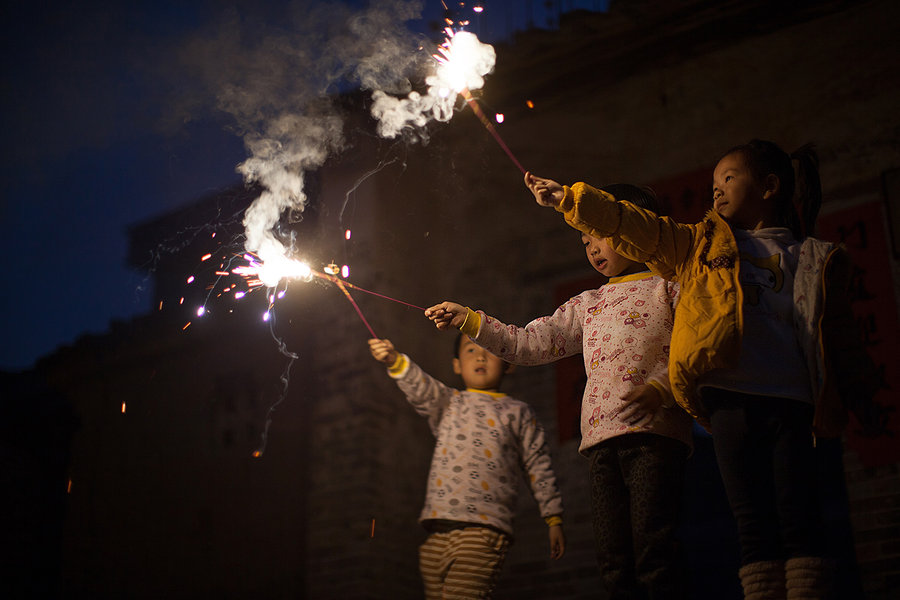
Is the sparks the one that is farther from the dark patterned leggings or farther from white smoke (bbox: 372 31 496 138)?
the dark patterned leggings

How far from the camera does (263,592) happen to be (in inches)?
241

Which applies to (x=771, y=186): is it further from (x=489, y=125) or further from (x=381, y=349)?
(x=489, y=125)

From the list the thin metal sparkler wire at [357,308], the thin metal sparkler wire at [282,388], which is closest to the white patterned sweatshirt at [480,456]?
the thin metal sparkler wire at [357,308]

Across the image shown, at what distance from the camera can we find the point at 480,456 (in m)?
4.48

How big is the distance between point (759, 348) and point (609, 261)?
35.3 inches

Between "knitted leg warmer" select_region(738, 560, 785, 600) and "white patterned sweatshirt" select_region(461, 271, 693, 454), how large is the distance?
63cm

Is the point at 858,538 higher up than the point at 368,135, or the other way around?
the point at 368,135

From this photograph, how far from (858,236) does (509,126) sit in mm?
2733

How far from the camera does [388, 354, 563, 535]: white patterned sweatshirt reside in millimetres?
4344

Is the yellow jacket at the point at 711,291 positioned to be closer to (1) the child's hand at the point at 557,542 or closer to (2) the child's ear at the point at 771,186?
(2) the child's ear at the point at 771,186

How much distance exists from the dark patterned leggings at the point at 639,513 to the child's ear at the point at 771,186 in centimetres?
91

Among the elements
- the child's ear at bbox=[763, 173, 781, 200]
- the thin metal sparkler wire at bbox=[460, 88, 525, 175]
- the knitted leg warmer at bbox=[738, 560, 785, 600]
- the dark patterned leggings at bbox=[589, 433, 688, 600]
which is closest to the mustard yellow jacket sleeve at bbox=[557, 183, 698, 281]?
the child's ear at bbox=[763, 173, 781, 200]

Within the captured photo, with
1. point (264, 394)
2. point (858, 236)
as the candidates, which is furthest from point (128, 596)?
point (858, 236)

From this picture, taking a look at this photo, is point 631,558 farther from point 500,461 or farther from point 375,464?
point 375,464
